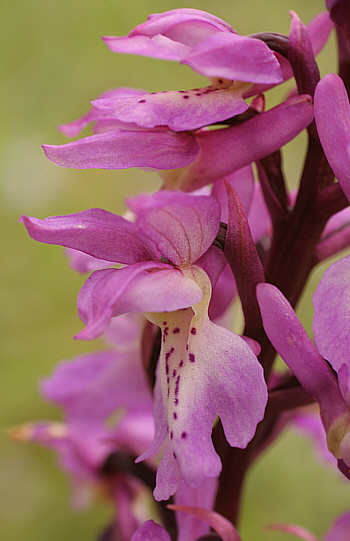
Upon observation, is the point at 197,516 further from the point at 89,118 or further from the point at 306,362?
the point at 89,118

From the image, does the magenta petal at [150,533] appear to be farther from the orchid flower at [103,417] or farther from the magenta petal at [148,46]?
the magenta petal at [148,46]

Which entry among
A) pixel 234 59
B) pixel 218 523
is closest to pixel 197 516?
pixel 218 523

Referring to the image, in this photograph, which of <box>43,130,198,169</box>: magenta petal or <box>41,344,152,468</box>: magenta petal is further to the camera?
<box>41,344,152,468</box>: magenta petal

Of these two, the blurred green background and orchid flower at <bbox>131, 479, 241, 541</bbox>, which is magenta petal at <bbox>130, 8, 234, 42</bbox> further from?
the blurred green background

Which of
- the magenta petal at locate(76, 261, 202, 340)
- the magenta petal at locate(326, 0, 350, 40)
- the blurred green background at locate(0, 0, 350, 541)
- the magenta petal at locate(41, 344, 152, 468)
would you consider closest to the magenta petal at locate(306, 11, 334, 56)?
the magenta petal at locate(326, 0, 350, 40)

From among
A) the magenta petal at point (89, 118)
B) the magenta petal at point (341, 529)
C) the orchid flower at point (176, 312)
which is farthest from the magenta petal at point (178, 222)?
the magenta petal at point (341, 529)

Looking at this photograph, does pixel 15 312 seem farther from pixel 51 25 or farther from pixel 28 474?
pixel 51 25
